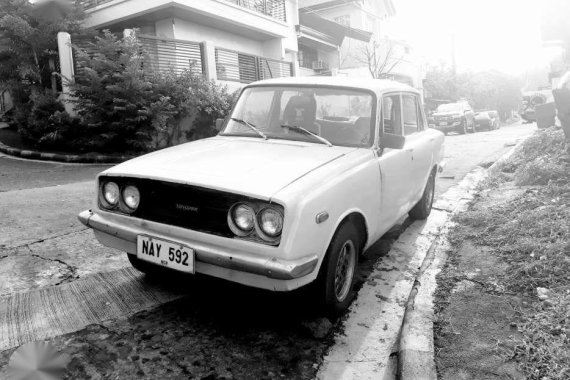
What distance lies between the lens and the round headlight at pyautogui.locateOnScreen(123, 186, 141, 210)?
280 cm

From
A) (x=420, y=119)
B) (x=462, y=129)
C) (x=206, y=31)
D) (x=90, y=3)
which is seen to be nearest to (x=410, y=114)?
(x=420, y=119)

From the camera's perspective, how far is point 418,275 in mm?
3521

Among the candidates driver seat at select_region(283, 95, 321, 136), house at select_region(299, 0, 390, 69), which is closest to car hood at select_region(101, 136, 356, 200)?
driver seat at select_region(283, 95, 321, 136)

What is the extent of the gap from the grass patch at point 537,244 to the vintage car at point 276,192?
98cm

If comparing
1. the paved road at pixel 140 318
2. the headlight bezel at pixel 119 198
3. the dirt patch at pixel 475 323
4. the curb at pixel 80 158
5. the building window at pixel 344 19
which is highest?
the building window at pixel 344 19

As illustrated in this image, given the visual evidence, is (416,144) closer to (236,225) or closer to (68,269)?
(236,225)

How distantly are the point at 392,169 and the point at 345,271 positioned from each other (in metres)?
1.03

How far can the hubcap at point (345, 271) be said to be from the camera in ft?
9.55

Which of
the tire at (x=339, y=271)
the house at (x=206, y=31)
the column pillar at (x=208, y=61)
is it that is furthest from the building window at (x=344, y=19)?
the tire at (x=339, y=271)

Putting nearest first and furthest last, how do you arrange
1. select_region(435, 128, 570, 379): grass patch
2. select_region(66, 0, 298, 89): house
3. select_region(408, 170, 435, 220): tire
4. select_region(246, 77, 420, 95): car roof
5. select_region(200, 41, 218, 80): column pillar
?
1. select_region(435, 128, 570, 379): grass patch
2. select_region(246, 77, 420, 95): car roof
3. select_region(408, 170, 435, 220): tire
4. select_region(66, 0, 298, 89): house
5. select_region(200, 41, 218, 80): column pillar

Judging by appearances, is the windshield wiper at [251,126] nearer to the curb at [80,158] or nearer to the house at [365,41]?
the curb at [80,158]

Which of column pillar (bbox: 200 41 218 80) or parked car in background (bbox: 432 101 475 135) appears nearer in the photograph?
column pillar (bbox: 200 41 218 80)

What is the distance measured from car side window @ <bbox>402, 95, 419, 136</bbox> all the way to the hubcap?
1764 millimetres

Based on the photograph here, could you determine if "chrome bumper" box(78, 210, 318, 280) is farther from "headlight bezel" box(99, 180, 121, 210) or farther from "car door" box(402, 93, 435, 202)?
"car door" box(402, 93, 435, 202)
